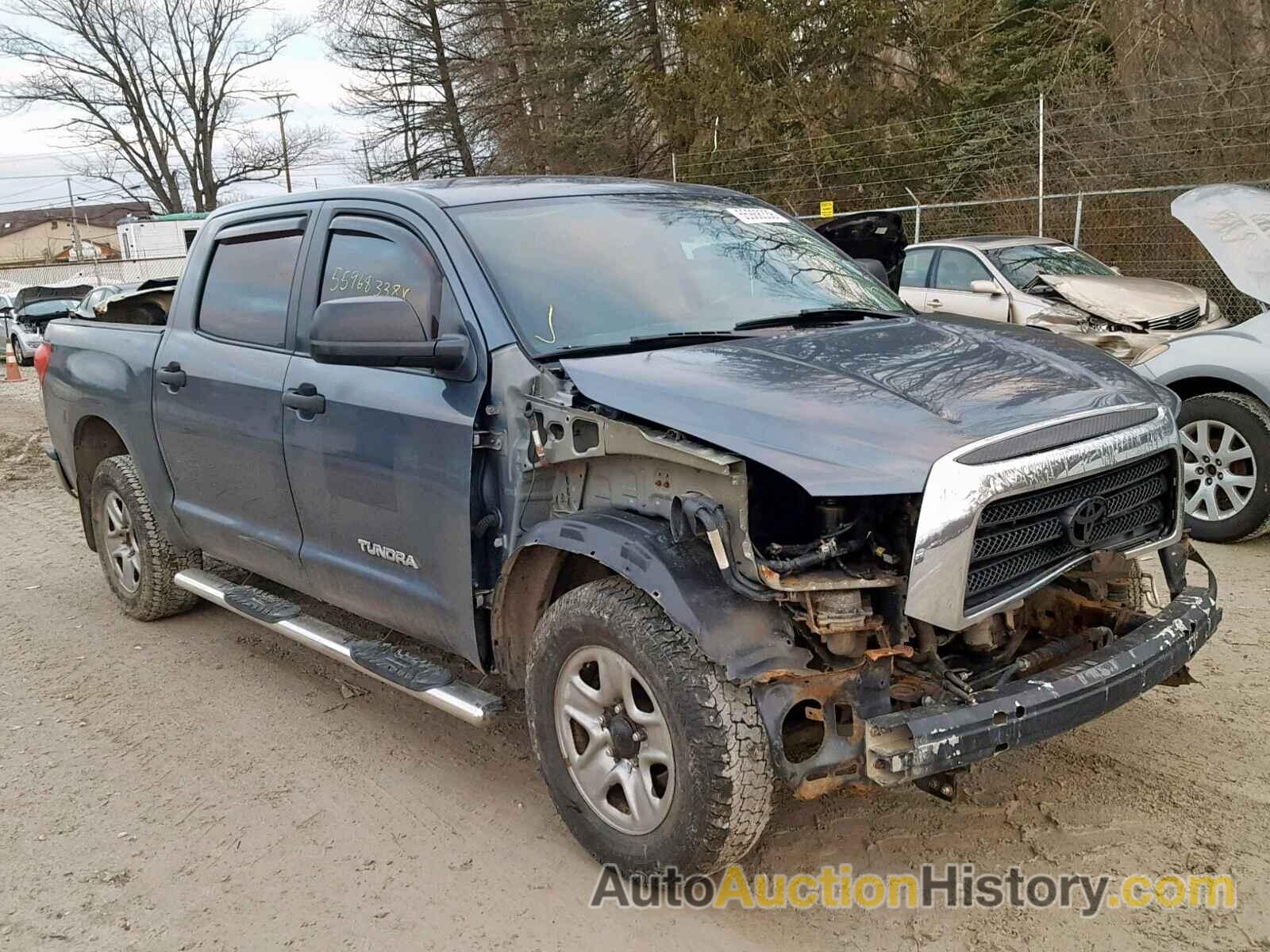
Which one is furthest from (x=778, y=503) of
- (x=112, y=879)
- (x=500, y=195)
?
(x=112, y=879)

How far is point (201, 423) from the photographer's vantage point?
4.74 metres

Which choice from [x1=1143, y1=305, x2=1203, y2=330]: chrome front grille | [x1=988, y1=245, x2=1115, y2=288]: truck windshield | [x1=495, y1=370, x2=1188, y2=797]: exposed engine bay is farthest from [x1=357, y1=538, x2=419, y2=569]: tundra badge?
[x1=988, y1=245, x2=1115, y2=288]: truck windshield

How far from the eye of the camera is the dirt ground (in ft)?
9.80

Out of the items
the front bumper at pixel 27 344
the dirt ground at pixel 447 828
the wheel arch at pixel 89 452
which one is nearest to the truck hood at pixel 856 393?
the dirt ground at pixel 447 828

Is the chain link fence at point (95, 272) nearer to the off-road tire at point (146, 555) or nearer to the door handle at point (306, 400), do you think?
the off-road tire at point (146, 555)

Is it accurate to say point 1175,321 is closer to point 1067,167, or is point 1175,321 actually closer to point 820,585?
point 1067,167

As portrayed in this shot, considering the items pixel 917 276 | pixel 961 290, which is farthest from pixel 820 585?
pixel 917 276

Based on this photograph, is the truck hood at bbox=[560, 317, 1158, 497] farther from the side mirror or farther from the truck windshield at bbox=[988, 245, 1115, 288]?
the truck windshield at bbox=[988, 245, 1115, 288]

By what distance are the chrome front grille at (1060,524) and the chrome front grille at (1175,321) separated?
253 inches

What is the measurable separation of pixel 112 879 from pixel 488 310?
2140 mm

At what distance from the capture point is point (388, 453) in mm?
3727

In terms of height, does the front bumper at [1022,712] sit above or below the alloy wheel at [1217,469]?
above

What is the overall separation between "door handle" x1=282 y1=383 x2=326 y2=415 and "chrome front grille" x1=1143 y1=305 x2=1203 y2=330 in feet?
24.3

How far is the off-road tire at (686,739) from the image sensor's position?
280 centimetres
